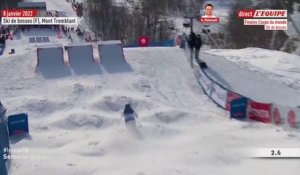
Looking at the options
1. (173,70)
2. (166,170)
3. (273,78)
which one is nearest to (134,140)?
(166,170)

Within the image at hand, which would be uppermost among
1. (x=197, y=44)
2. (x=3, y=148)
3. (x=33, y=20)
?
(x=33, y=20)

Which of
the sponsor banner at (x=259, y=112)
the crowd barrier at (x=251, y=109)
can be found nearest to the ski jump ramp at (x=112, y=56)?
the crowd barrier at (x=251, y=109)

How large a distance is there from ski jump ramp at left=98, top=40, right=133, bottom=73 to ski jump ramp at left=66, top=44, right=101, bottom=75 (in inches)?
18.5

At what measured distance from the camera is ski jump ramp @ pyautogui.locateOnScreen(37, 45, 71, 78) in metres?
20.4

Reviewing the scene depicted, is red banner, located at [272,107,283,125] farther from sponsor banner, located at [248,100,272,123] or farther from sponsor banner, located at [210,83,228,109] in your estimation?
sponsor banner, located at [210,83,228,109]

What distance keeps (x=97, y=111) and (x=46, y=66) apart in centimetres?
525

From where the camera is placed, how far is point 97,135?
14.5 m

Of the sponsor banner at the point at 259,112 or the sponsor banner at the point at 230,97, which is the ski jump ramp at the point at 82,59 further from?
the sponsor banner at the point at 259,112

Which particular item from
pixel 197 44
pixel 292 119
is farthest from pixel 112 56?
pixel 292 119

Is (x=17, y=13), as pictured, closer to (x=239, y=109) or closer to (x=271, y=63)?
(x=271, y=63)

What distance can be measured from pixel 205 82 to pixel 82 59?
580cm

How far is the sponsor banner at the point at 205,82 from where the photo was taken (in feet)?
63.6

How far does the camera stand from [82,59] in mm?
21266

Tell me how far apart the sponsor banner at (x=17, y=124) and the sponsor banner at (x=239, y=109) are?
7148mm
